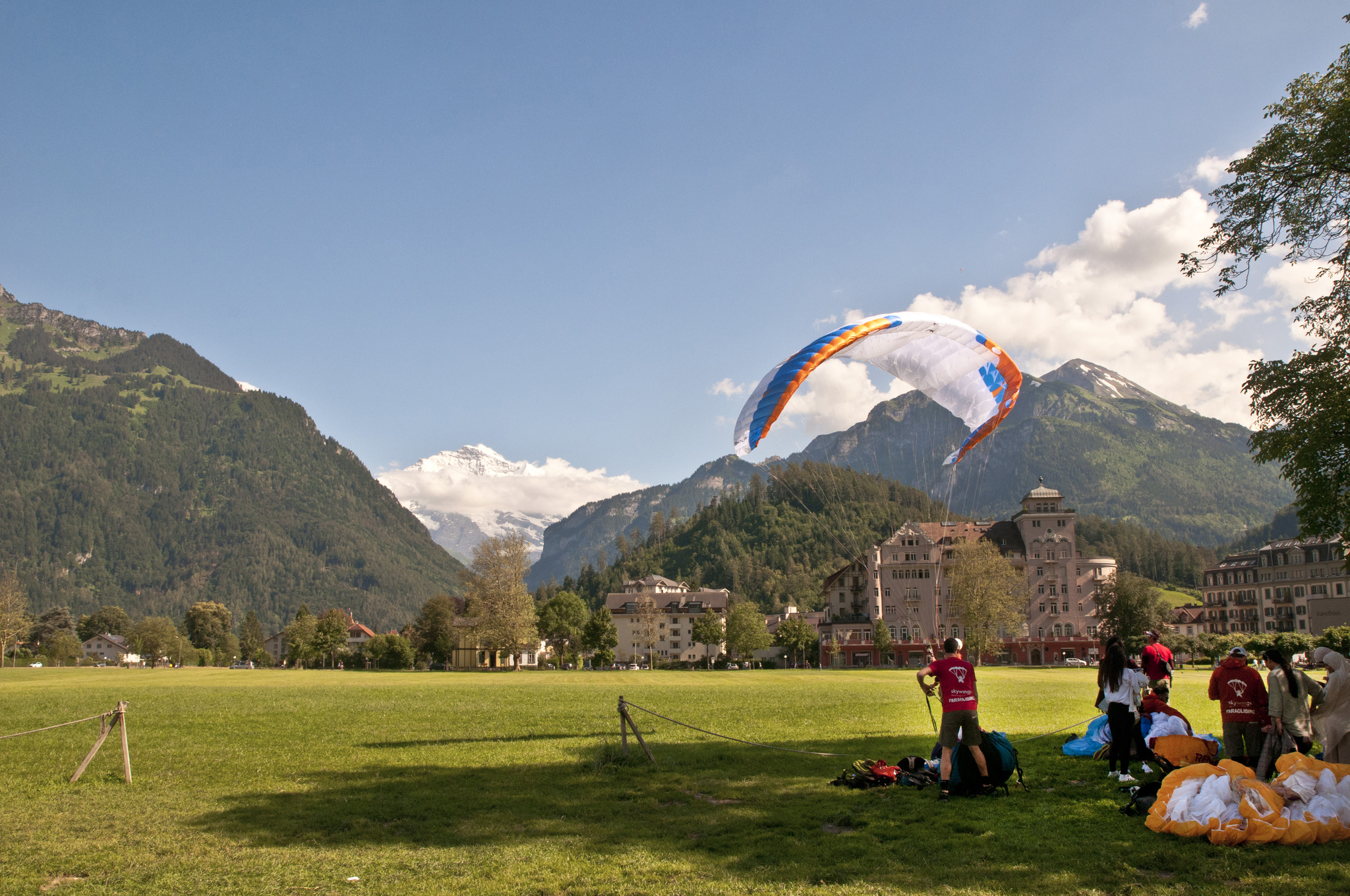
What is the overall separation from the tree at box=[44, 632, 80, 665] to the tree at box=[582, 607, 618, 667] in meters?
69.1

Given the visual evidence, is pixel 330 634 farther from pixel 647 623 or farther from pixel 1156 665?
pixel 1156 665

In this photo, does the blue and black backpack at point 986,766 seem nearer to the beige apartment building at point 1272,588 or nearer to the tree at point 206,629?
the beige apartment building at point 1272,588

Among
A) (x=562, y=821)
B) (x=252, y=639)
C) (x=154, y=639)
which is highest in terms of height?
(x=562, y=821)

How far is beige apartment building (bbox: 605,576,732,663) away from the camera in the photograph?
14438 centimetres

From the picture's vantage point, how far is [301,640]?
114188 millimetres

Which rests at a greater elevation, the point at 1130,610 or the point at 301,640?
the point at 1130,610

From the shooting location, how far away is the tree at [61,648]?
4387 inches

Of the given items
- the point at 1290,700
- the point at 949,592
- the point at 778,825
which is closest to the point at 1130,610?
the point at 949,592

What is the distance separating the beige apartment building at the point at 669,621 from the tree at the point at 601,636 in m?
24.4

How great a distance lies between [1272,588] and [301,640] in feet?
450

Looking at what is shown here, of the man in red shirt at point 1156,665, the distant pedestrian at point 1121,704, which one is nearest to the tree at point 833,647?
the man in red shirt at point 1156,665

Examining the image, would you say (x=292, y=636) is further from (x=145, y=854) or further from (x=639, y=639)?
(x=145, y=854)

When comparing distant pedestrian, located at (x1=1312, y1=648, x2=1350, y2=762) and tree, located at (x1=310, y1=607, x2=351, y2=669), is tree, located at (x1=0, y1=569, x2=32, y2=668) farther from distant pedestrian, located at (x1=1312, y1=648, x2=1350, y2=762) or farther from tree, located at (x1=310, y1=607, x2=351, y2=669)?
distant pedestrian, located at (x1=1312, y1=648, x2=1350, y2=762)

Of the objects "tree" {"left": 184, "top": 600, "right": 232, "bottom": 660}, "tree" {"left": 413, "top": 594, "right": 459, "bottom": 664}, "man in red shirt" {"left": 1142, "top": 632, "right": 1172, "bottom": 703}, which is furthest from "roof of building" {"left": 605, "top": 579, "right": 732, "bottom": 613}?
"man in red shirt" {"left": 1142, "top": 632, "right": 1172, "bottom": 703}
